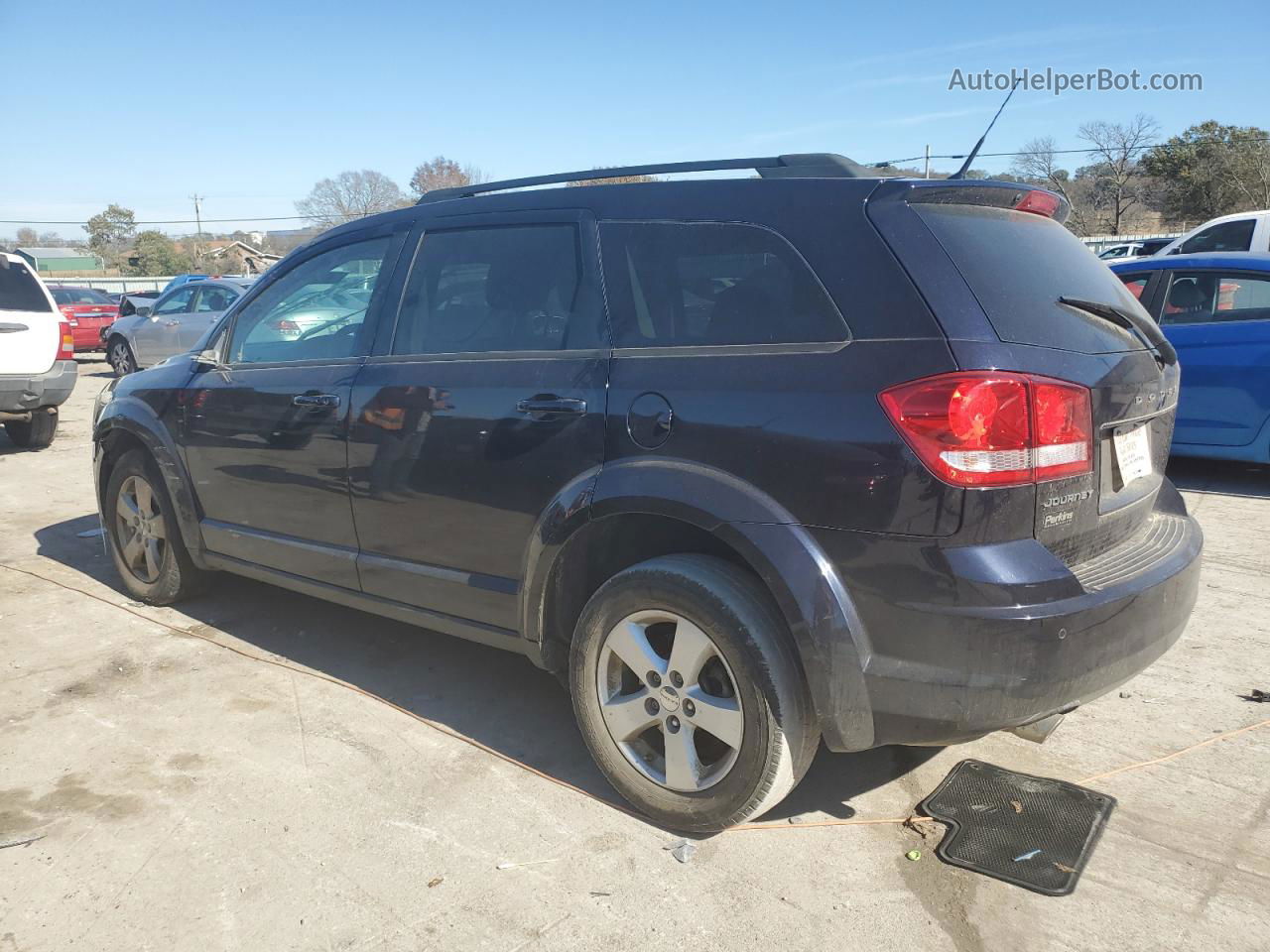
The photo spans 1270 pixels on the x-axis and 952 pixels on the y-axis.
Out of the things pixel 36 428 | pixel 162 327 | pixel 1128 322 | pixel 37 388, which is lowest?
pixel 36 428

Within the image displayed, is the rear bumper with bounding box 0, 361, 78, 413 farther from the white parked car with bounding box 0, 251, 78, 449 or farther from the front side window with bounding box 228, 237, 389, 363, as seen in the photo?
the front side window with bounding box 228, 237, 389, 363

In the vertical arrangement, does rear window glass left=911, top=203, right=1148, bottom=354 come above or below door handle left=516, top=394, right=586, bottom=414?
above

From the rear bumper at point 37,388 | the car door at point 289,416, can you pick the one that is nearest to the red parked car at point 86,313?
the rear bumper at point 37,388

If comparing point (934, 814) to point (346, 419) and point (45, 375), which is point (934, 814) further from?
point (45, 375)

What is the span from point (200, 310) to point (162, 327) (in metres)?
0.78

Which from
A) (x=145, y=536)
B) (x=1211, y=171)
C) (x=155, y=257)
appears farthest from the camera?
(x=155, y=257)

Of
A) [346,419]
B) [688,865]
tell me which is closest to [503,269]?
[346,419]

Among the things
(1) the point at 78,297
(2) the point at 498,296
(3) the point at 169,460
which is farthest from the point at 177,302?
(2) the point at 498,296

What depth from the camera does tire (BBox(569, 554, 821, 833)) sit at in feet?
8.66

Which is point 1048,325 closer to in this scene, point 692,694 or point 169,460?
point 692,694

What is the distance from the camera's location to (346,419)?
3723 mm

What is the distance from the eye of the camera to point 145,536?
4953 mm

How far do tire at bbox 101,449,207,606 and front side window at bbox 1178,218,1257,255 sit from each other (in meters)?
12.6

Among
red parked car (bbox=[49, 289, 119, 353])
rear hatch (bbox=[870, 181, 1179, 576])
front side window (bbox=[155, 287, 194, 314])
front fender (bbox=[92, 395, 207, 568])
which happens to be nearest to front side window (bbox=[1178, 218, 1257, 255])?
rear hatch (bbox=[870, 181, 1179, 576])
